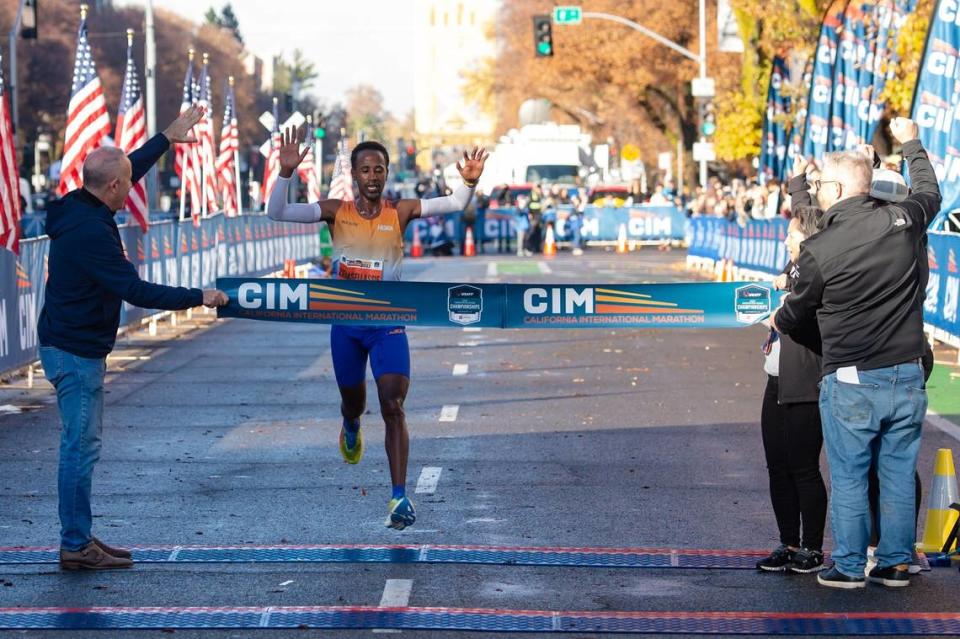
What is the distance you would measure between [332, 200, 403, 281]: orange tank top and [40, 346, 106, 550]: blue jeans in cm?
176

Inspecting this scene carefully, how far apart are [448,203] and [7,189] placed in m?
9.25

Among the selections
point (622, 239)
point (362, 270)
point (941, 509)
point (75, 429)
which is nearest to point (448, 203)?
point (362, 270)

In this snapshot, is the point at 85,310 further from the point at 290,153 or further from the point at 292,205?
the point at 292,205

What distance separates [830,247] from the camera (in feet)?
25.1

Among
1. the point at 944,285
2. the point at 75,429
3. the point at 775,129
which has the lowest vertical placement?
the point at 944,285

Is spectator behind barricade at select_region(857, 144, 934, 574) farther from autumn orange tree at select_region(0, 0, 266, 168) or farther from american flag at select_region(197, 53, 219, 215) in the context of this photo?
autumn orange tree at select_region(0, 0, 266, 168)

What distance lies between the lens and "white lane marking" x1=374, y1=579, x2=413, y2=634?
7504mm

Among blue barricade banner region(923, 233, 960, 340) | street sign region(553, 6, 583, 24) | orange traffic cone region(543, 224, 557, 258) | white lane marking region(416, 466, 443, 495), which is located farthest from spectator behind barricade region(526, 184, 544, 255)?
white lane marking region(416, 466, 443, 495)

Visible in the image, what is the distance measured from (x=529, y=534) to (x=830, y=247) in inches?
97.7

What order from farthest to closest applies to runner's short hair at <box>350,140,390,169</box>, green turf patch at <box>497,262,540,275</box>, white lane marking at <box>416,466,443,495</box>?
green turf patch at <box>497,262,540,275</box>, white lane marking at <box>416,466,443,495</box>, runner's short hair at <box>350,140,390,169</box>

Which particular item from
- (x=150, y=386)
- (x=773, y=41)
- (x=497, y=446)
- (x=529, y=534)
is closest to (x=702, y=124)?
(x=773, y=41)

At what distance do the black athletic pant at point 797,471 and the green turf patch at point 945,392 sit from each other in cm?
610

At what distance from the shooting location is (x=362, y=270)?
973 cm

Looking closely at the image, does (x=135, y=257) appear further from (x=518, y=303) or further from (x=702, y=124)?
(x=702, y=124)
